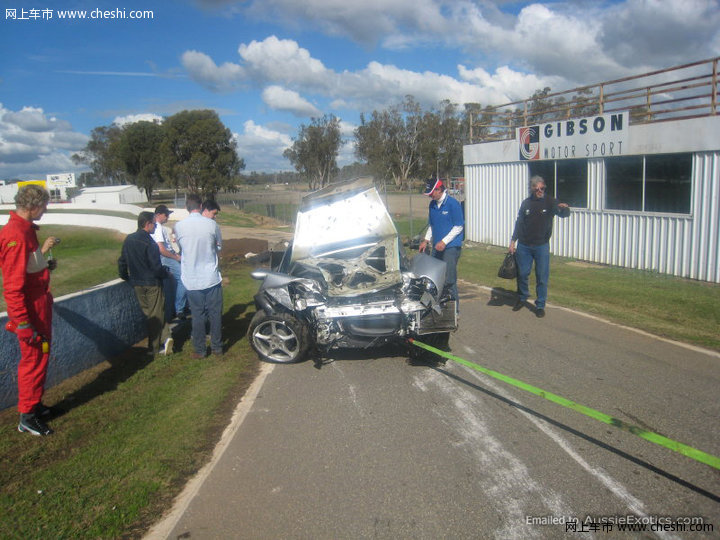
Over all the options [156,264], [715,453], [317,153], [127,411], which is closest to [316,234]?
[156,264]

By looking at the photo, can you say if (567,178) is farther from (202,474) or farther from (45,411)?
(45,411)

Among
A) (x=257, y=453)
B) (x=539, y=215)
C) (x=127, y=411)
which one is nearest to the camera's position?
(x=257, y=453)

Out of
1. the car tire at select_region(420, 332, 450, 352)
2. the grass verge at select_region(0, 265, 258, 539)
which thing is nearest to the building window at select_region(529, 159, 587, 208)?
the car tire at select_region(420, 332, 450, 352)

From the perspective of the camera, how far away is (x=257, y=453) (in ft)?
14.1

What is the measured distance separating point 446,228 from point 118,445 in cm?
494

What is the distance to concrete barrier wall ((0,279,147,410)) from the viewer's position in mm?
5391

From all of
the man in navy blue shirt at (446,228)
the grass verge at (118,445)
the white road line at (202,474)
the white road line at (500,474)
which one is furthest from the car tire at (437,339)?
the grass verge at (118,445)

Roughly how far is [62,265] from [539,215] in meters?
13.3

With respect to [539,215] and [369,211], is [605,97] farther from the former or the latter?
[369,211]

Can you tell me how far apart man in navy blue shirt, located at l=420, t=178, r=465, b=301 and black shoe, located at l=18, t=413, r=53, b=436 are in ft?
16.1

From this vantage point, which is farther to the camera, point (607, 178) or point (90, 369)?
point (607, 178)

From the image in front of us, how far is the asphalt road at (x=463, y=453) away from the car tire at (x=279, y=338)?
18 cm

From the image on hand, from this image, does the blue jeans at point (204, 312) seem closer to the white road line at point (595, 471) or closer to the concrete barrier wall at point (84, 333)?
the concrete barrier wall at point (84, 333)

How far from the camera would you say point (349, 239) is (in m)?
6.77
